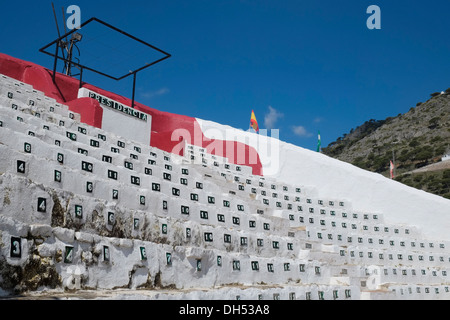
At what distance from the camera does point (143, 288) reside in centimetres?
529

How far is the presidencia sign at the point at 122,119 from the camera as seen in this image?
13.9m

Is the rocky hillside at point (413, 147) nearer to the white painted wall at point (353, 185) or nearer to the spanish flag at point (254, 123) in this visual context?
the spanish flag at point (254, 123)

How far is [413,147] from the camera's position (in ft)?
156

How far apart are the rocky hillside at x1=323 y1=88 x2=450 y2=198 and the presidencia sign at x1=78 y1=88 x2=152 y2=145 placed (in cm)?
2623

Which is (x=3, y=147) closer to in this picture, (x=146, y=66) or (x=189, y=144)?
(x=146, y=66)

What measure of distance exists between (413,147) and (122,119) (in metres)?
41.6

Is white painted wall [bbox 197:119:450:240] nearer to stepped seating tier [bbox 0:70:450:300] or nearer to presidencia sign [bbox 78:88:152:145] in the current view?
stepped seating tier [bbox 0:70:450:300]

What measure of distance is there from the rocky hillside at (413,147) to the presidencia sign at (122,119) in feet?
86.1

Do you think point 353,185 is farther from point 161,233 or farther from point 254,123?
point 161,233

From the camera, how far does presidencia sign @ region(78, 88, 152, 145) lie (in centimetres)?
1390

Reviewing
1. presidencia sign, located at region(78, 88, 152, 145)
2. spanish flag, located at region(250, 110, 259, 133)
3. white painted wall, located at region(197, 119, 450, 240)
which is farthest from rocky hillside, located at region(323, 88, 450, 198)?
presidencia sign, located at region(78, 88, 152, 145)

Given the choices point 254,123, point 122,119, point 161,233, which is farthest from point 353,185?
point 161,233
